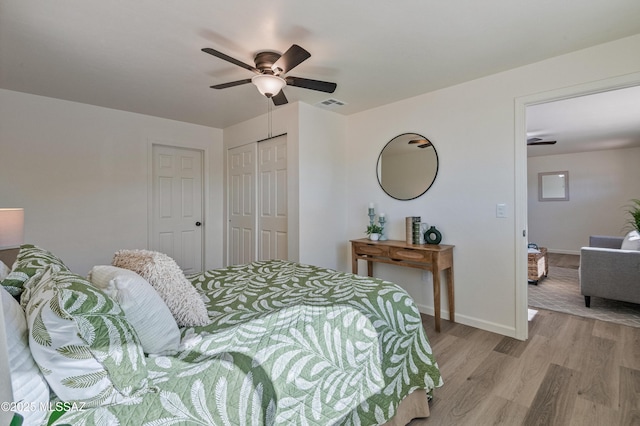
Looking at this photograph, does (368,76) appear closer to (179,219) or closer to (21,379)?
(21,379)

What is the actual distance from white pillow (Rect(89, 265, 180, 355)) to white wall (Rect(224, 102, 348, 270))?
2.19m

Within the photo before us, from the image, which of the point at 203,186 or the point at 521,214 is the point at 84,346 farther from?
the point at 203,186

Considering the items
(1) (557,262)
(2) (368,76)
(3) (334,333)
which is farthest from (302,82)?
(1) (557,262)

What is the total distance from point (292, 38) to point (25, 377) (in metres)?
2.21

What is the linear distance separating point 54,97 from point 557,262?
26.0 ft

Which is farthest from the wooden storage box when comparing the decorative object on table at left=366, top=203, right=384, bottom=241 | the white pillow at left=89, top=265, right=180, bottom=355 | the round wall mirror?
the white pillow at left=89, top=265, right=180, bottom=355

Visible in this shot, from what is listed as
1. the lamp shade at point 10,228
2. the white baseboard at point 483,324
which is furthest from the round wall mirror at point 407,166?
the lamp shade at point 10,228

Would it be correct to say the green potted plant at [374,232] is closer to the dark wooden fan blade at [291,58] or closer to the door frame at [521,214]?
the door frame at [521,214]

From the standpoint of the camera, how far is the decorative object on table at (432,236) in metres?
3.03

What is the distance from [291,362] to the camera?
1190mm

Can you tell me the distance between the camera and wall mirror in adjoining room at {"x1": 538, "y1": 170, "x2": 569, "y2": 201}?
651 centimetres

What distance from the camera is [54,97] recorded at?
319 centimetres

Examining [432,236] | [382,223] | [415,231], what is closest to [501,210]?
[432,236]

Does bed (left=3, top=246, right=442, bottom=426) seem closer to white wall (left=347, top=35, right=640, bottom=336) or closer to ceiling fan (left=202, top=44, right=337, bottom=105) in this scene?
ceiling fan (left=202, top=44, right=337, bottom=105)
